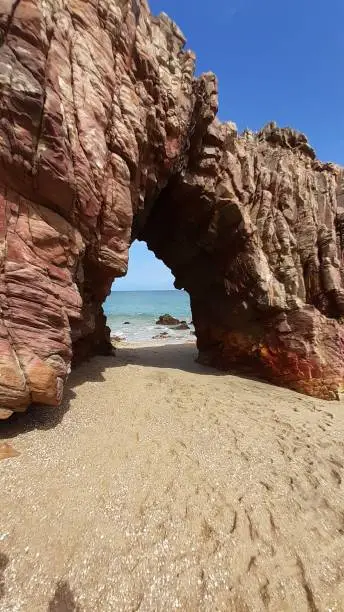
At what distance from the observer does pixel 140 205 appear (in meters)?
11.9

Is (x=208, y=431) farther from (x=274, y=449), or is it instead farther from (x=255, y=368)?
(x=255, y=368)

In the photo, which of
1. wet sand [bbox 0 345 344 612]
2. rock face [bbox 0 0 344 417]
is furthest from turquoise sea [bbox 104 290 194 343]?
wet sand [bbox 0 345 344 612]

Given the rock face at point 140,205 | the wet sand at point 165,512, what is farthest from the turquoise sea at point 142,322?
the wet sand at point 165,512

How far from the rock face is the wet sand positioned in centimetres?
174

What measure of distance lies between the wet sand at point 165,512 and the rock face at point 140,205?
1738 mm

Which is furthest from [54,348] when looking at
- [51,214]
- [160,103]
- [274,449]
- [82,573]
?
[160,103]

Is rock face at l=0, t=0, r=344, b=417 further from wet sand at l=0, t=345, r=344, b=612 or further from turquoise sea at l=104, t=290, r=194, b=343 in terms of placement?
turquoise sea at l=104, t=290, r=194, b=343

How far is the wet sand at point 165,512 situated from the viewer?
4047 mm

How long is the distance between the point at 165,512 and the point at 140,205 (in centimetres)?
1116

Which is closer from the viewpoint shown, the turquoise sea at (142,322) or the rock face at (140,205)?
the rock face at (140,205)

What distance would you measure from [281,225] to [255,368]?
26.8 feet

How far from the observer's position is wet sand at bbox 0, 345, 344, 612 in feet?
13.3

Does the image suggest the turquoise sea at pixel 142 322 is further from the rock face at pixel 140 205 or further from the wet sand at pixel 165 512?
the wet sand at pixel 165 512

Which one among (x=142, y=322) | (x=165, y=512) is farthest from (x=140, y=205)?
(x=142, y=322)
